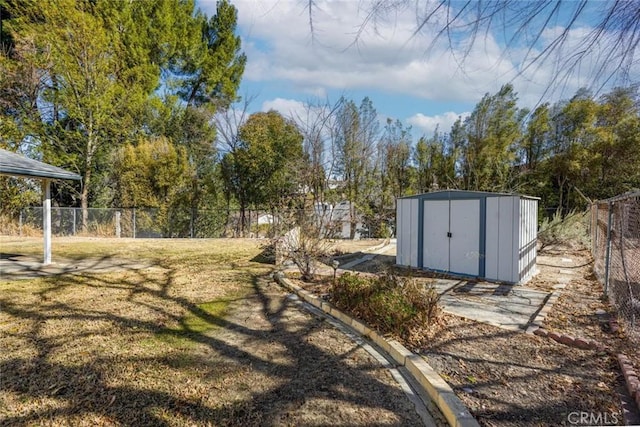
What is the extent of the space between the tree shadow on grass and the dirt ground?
56 cm

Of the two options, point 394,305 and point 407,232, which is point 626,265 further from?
point 407,232

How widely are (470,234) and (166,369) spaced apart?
18.8ft

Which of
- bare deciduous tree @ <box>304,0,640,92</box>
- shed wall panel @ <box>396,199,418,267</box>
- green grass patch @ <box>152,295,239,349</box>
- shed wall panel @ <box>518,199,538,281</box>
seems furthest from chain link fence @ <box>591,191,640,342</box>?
green grass patch @ <box>152,295,239,349</box>

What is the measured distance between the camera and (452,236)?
6.74 meters

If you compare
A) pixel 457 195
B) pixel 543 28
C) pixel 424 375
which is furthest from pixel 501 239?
pixel 543 28

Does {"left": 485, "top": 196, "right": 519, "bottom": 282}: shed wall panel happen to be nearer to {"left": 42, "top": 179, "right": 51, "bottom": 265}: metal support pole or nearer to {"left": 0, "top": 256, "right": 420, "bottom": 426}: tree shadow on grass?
{"left": 0, "top": 256, "right": 420, "bottom": 426}: tree shadow on grass

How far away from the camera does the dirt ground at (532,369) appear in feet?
7.25

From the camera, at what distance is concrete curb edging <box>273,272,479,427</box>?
7.02ft

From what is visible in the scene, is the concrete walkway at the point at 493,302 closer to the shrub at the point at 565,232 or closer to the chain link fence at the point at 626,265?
the chain link fence at the point at 626,265

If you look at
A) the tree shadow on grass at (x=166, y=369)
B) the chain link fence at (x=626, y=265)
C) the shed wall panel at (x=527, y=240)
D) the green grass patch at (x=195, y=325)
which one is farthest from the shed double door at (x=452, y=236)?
the green grass patch at (x=195, y=325)

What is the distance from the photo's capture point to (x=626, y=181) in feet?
43.4

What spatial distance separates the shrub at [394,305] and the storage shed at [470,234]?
2.85 metres

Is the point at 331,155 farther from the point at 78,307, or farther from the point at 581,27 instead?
the point at 581,27

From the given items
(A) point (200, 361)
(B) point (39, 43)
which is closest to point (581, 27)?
(A) point (200, 361)
